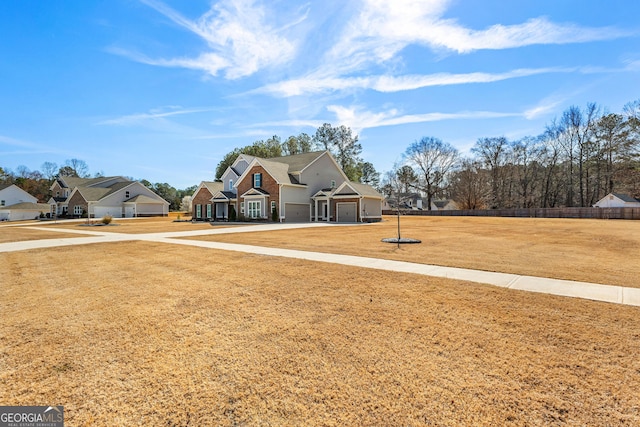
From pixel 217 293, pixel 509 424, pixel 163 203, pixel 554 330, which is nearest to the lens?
pixel 509 424

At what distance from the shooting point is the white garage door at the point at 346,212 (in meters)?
31.6

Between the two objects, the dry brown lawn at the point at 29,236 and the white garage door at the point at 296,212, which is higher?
the white garage door at the point at 296,212

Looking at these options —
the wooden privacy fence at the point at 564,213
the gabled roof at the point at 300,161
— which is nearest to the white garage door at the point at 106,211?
the gabled roof at the point at 300,161

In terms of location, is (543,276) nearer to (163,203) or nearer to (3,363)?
(3,363)

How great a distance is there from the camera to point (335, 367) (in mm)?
3170

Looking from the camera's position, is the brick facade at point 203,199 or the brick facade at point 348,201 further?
the brick facade at point 203,199

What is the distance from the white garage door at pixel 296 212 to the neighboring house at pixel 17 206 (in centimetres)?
4955

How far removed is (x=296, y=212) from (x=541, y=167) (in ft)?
134

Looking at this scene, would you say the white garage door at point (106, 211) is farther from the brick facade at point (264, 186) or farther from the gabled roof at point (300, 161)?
the gabled roof at point (300, 161)

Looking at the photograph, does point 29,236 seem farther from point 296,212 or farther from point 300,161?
point 300,161

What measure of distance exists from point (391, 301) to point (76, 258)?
9.81 m

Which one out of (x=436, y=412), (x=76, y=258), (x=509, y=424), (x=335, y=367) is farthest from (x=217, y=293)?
(x=76, y=258)

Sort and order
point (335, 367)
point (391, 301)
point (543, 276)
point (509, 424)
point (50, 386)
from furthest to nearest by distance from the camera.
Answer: point (543, 276), point (391, 301), point (335, 367), point (50, 386), point (509, 424)

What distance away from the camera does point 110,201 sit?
4678 cm
